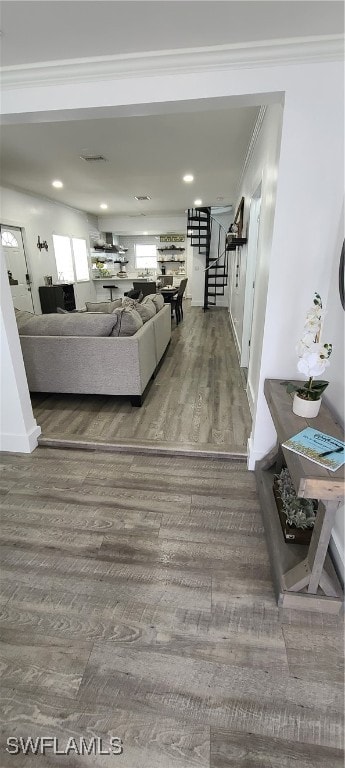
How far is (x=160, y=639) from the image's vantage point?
4.08 feet

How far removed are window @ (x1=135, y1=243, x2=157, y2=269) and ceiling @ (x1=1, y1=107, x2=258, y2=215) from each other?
423cm

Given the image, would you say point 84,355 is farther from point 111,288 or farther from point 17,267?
point 111,288

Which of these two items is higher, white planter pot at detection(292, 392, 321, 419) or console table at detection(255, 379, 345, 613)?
white planter pot at detection(292, 392, 321, 419)

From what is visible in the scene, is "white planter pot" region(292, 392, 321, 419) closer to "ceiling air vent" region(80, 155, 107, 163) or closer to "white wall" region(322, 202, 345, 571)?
"white wall" region(322, 202, 345, 571)

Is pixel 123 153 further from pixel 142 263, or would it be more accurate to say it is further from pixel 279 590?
pixel 142 263

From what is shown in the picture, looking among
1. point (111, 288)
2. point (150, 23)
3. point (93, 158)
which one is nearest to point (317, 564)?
point (150, 23)

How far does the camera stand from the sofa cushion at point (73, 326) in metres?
2.96

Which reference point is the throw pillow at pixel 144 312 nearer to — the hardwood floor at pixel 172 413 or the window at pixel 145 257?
the hardwood floor at pixel 172 413

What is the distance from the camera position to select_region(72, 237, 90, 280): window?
27.3 ft

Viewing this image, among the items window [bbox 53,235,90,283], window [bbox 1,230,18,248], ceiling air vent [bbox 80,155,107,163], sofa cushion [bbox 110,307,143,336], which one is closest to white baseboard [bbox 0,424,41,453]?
sofa cushion [bbox 110,307,143,336]

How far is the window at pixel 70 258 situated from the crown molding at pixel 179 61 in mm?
6064

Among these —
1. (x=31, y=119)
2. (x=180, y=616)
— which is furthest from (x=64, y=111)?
(x=180, y=616)

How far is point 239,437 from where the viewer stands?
253 cm

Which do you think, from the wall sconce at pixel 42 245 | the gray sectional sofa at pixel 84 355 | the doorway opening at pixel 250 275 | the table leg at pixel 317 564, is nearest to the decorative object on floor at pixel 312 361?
the table leg at pixel 317 564
